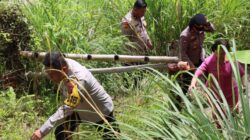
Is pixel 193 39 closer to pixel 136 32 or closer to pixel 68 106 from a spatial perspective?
pixel 136 32

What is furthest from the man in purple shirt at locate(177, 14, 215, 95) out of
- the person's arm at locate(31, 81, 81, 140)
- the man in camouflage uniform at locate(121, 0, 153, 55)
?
the person's arm at locate(31, 81, 81, 140)

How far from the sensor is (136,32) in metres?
5.85

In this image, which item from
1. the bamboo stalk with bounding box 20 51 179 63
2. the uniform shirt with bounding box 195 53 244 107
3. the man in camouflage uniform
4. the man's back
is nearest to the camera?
the man's back

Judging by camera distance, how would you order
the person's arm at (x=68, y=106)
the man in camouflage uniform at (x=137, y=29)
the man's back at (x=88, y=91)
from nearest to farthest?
the person's arm at (x=68, y=106)
the man's back at (x=88, y=91)
the man in camouflage uniform at (x=137, y=29)

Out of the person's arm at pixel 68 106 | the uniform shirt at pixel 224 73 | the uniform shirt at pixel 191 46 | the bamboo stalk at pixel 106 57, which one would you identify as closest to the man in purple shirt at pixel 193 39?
the uniform shirt at pixel 191 46

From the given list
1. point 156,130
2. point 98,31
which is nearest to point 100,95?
point 156,130

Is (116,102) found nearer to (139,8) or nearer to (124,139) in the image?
(139,8)

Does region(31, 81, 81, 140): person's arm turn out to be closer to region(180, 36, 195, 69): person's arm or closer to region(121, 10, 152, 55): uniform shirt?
region(180, 36, 195, 69): person's arm

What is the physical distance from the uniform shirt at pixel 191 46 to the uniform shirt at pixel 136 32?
1.11 m

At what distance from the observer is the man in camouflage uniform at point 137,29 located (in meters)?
5.76

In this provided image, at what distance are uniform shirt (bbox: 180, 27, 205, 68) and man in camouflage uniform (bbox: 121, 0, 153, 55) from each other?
3.60ft

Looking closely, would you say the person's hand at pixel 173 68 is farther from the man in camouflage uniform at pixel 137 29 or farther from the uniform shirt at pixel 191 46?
the man in camouflage uniform at pixel 137 29

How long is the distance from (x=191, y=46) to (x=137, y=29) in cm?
116

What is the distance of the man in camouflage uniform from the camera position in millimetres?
5759
